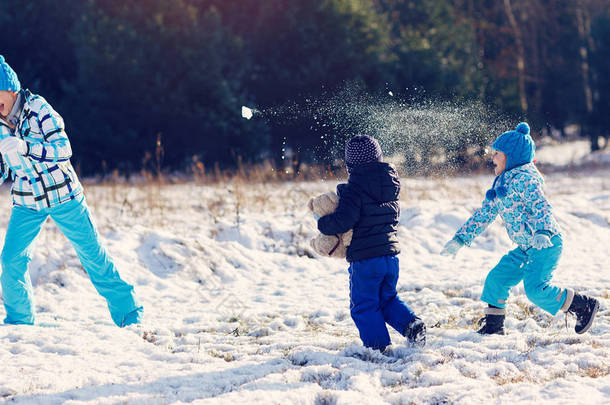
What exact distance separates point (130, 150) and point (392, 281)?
14.0 meters

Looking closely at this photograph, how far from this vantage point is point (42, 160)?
4156 mm

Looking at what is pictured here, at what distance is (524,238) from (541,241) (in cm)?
20

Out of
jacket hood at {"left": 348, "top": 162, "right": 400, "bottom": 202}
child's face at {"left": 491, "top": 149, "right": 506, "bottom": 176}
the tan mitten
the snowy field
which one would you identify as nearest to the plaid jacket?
the snowy field

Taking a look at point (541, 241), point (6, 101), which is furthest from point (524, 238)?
point (6, 101)

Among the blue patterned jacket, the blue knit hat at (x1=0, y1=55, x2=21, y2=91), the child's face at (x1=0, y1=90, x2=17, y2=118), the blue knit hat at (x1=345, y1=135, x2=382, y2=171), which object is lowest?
the blue patterned jacket

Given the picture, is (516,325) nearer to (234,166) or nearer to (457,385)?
(457,385)

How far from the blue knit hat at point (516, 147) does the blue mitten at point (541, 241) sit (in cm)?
58

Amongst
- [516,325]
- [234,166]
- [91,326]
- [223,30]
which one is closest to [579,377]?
[516,325]

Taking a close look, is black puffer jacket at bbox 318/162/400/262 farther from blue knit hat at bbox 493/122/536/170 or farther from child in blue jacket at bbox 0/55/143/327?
child in blue jacket at bbox 0/55/143/327

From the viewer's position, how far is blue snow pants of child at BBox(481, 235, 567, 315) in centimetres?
418

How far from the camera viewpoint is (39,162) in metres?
4.20

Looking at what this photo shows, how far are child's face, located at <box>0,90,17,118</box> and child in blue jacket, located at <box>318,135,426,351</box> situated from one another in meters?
2.38

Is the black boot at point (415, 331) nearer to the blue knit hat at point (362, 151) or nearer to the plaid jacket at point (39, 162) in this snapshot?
the blue knit hat at point (362, 151)

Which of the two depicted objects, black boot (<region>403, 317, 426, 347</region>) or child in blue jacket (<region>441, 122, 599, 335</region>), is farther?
child in blue jacket (<region>441, 122, 599, 335</region>)
